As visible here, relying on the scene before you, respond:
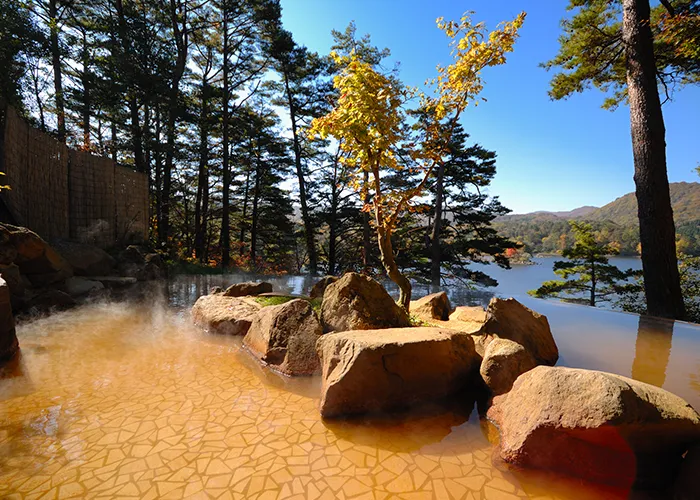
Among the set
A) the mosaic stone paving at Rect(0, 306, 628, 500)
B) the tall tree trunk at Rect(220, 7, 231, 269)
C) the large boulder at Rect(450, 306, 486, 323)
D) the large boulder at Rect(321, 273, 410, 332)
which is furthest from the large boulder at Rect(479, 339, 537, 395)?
the tall tree trunk at Rect(220, 7, 231, 269)

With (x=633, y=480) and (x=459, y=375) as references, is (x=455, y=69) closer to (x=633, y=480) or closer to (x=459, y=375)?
(x=459, y=375)

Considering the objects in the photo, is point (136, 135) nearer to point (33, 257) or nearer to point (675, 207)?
point (33, 257)

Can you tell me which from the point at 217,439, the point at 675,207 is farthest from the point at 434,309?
the point at 675,207

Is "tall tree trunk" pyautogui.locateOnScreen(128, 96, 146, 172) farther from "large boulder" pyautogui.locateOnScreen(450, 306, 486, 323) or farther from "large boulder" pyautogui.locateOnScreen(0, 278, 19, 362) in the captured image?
"large boulder" pyautogui.locateOnScreen(450, 306, 486, 323)

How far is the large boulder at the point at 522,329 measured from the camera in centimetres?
332

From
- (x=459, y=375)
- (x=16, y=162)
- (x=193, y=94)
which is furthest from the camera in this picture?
(x=193, y=94)

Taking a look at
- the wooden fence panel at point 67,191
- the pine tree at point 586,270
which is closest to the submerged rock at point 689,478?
the wooden fence panel at point 67,191

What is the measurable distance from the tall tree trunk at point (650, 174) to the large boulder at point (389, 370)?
3736mm

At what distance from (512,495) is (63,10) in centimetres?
1641

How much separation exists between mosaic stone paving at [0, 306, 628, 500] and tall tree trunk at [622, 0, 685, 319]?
4081mm

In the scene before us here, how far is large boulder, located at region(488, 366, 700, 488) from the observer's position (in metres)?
1.72

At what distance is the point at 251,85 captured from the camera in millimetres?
12727

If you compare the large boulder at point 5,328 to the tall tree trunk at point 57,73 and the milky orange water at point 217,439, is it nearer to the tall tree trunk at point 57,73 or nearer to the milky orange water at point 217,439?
the milky orange water at point 217,439

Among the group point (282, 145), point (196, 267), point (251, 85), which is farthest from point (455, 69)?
point (251, 85)
